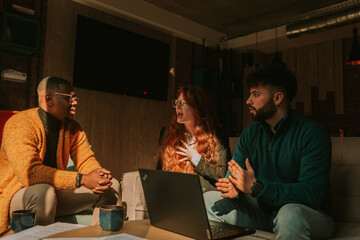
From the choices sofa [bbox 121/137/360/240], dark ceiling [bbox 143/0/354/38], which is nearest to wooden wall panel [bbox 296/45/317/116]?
dark ceiling [bbox 143/0/354/38]

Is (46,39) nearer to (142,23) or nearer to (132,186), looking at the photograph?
(142,23)

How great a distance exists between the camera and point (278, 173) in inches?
63.4

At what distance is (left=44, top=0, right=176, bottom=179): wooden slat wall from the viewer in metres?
3.95

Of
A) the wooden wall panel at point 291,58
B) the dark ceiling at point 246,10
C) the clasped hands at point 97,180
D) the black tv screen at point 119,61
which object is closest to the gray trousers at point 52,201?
the clasped hands at point 97,180

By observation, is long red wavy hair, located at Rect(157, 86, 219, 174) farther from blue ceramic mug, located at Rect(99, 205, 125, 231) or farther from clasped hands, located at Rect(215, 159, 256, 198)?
blue ceramic mug, located at Rect(99, 205, 125, 231)

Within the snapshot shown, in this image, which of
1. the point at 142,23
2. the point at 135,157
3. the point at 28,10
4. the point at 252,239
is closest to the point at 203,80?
the point at 142,23

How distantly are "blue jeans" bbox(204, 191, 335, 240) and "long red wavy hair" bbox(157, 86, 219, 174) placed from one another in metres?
0.43

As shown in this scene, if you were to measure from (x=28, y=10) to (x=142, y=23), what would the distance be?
5.81 ft

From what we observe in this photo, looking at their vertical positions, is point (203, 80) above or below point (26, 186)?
above

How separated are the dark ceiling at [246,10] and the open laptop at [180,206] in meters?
4.08

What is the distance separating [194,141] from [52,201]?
1015 millimetres

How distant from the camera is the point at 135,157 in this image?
4.70m

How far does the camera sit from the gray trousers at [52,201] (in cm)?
165

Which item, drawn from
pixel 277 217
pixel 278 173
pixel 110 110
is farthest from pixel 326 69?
pixel 277 217
